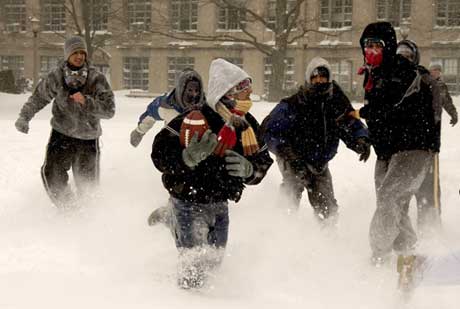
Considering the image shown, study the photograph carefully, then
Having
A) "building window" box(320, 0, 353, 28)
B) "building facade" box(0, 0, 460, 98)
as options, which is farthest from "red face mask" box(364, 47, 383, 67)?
"building window" box(320, 0, 353, 28)

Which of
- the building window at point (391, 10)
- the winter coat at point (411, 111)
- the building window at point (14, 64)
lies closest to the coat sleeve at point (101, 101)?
the winter coat at point (411, 111)

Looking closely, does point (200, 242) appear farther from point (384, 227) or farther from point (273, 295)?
point (384, 227)

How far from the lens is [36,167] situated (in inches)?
358

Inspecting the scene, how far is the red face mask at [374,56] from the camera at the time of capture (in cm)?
485

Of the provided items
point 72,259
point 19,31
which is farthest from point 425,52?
point 72,259

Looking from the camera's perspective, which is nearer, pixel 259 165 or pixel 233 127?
pixel 233 127

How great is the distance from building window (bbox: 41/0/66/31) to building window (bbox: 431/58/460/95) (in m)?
23.4

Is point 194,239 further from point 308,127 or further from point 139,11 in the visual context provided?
point 139,11

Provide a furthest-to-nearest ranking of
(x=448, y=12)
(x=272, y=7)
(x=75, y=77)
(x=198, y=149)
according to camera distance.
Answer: (x=272, y=7), (x=448, y=12), (x=75, y=77), (x=198, y=149)

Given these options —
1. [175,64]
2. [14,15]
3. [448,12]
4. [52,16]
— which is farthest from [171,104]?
[14,15]

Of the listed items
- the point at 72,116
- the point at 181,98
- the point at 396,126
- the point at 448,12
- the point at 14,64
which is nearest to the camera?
the point at 181,98

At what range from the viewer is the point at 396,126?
4766 millimetres

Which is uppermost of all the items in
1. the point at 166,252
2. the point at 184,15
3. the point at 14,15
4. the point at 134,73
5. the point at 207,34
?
the point at 14,15

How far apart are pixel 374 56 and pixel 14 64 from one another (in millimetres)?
41866
